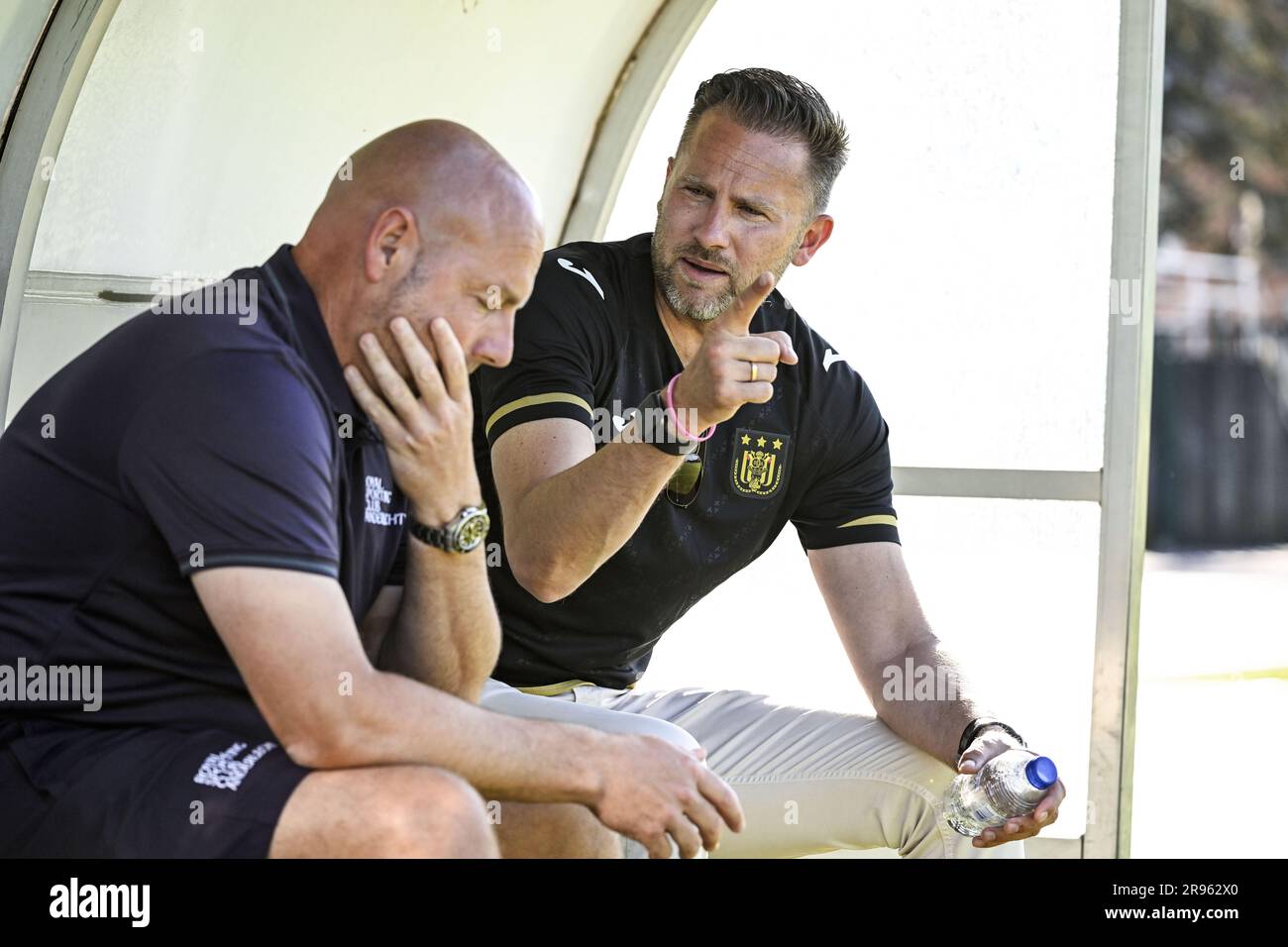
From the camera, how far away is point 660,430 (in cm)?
295

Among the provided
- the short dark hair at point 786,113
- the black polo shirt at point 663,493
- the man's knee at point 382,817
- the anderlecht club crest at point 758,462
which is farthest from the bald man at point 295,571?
the short dark hair at point 786,113

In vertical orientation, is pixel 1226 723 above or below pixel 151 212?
below

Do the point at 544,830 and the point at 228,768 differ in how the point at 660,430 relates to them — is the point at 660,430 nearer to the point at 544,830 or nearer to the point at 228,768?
the point at 544,830

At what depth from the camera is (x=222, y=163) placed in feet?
13.4

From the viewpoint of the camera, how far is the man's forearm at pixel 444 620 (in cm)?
254

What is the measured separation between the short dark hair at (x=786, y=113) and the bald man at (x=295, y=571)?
4.37 feet

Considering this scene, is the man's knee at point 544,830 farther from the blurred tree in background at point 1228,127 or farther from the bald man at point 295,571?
the blurred tree in background at point 1228,127

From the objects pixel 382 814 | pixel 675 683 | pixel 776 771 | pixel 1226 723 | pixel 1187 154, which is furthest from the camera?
pixel 1187 154

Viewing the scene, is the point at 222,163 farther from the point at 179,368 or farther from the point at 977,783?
the point at 977,783

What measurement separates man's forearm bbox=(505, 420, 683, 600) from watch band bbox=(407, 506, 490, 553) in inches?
19.4

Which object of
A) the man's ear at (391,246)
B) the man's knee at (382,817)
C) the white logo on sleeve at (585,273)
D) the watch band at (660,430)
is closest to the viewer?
the man's knee at (382,817)

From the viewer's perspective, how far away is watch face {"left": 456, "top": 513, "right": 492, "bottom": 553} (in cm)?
248

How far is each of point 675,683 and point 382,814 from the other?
314 cm
